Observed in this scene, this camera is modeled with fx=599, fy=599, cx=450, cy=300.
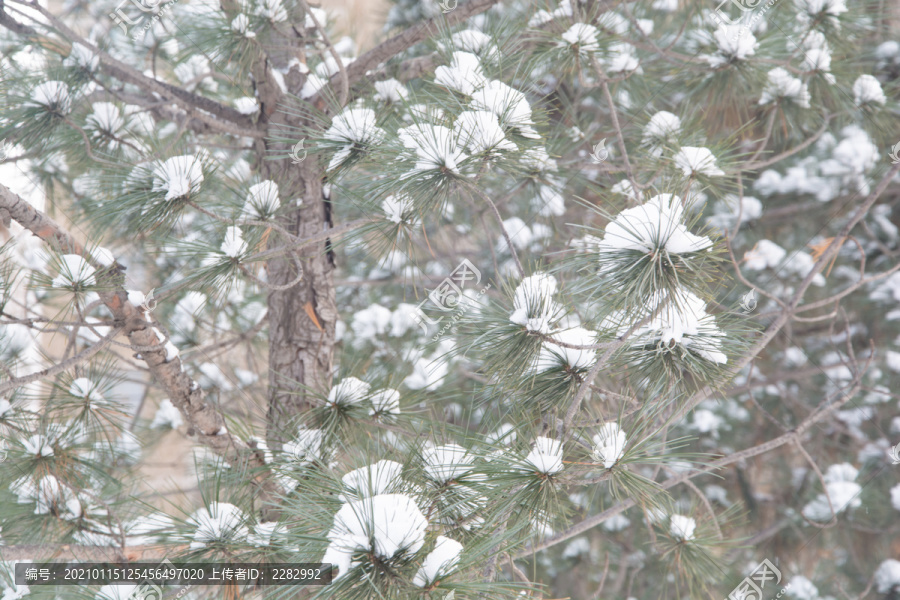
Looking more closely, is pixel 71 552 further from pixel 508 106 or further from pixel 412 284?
pixel 508 106

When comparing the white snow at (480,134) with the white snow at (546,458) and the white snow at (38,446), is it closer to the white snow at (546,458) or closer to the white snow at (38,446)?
the white snow at (546,458)

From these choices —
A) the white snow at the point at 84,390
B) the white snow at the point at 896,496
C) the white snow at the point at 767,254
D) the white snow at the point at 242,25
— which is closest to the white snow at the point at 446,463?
the white snow at the point at 84,390

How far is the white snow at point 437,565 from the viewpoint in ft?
1.38

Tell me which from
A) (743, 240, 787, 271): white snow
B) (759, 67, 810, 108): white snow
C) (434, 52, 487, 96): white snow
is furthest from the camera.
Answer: (743, 240, 787, 271): white snow

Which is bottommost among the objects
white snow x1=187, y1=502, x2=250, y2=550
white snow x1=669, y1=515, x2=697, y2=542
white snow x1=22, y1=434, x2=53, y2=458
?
white snow x1=669, y1=515, x2=697, y2=542

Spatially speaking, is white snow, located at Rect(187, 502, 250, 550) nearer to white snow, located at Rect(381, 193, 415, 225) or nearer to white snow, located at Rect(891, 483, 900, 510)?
white snow, located at Rect(381, 193, 415, 225)

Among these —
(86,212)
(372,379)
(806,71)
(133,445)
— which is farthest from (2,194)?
(806,71)

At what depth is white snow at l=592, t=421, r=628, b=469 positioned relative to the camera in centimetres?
52

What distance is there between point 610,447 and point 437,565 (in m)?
0.19

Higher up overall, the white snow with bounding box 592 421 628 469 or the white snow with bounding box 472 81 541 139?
the white snow with bounding box 472 81 541 139

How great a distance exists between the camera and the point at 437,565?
16.6 inches

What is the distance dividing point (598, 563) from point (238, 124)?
4.34 feet

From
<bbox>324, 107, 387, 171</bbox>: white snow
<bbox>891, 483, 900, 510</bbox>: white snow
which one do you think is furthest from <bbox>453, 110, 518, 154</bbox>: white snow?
<bbox>891, 483, 900, 510</bbox>: white snow

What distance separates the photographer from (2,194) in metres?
0.58
